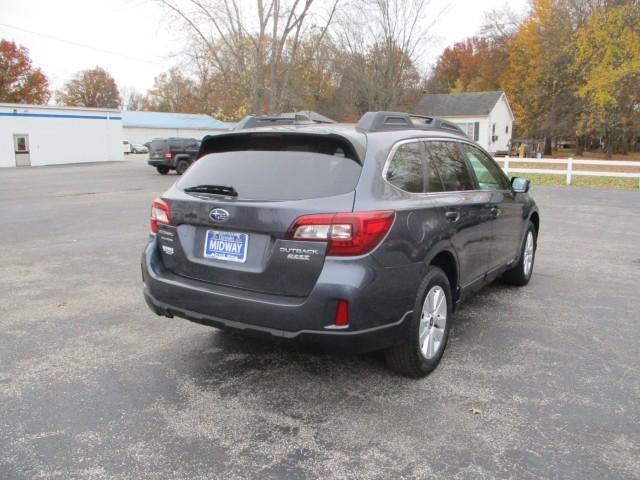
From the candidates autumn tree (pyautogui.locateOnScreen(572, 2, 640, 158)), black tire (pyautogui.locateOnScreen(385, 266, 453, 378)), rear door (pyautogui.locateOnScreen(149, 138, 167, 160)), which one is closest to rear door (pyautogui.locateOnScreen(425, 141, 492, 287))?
A: black tire (pyautogui.locateOnScreen(385, 266, 453, 378))

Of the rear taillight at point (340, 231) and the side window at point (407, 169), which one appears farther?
the side window at point (407, 169)

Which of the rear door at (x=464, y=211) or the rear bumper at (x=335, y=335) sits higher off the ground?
the rear door at (x=464, y=211)

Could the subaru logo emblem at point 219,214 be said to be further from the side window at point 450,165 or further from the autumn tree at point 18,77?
the autumn tree at point 18,77

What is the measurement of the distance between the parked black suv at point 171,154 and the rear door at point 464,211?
22.2 meters

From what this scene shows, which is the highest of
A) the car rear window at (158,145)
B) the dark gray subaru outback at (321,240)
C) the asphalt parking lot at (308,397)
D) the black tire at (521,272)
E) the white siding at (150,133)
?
the white siding at (150,133)

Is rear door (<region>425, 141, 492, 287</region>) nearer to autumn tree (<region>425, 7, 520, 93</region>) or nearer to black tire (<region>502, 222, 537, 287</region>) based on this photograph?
black tire (<region>502, 222, 537, 287</region>)

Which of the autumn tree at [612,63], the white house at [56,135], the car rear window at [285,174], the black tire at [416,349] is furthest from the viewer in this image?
the white house at [56,135]

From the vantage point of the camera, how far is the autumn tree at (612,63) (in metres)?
27.6

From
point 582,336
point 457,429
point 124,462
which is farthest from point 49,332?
point 582,336

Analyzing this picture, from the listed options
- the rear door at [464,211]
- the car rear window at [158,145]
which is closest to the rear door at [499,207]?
the rear door at [464,211]

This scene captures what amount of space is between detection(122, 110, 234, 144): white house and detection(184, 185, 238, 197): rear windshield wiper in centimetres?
6268

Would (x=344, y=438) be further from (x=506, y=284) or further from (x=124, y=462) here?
(x=506, y=284)

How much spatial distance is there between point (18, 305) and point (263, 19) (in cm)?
2947

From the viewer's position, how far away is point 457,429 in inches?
121
